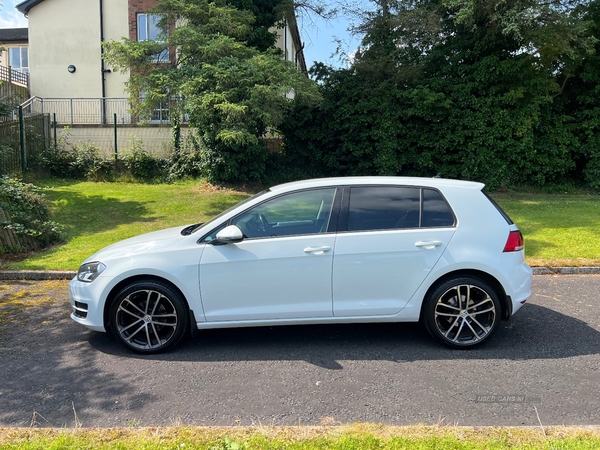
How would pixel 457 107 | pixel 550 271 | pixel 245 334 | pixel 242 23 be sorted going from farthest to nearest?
pixel 457 107, pixel 242 23, pixel 550 271, pixel 245 334

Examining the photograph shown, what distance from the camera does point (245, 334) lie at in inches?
211

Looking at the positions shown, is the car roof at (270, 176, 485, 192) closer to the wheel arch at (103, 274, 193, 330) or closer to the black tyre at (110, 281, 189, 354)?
the wheel arch at (103, 274, 193, 330)

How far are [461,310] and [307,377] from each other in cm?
165

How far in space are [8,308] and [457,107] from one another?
1524 centimetres

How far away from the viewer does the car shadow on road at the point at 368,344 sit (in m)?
4.70

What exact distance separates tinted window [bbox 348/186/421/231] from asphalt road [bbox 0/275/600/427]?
3.97 feet

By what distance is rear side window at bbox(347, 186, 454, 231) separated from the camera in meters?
4.86

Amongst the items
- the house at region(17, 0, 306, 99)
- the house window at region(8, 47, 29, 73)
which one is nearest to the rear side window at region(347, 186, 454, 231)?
the house at region(17, 0, 306, 99)

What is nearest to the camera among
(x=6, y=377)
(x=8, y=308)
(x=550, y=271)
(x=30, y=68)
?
(x=6, y=377)

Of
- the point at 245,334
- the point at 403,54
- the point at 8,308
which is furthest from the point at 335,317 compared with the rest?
the point at 403,54

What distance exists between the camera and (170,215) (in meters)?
12.6

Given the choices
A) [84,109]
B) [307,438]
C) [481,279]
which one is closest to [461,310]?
[481,279]

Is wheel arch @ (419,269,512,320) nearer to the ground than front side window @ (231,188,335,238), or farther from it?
nearer to the ground

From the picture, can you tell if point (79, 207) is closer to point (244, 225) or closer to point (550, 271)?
point (244, 225)
